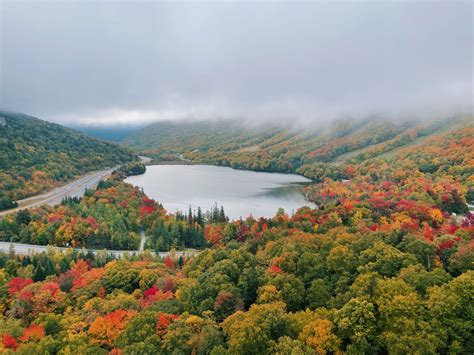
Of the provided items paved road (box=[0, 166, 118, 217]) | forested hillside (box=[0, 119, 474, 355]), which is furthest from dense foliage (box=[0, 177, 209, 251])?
paved road (box=[0, 166, 118, 217])

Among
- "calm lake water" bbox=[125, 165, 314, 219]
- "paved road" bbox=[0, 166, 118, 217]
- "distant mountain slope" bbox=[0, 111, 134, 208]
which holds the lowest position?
"calm lake water" bbox=[125, 165, 314, 219]

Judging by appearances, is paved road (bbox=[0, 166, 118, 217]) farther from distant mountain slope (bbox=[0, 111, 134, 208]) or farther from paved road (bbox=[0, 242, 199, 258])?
paved road (bbox=[0, 242, 199, 258])

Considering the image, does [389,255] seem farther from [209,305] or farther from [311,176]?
[311,176]

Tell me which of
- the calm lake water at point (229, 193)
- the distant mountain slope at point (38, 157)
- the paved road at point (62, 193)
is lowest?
the calm lake water at point (229, 193)

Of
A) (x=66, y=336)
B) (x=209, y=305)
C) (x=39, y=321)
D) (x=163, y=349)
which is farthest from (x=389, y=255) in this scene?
(x=39, y=321)

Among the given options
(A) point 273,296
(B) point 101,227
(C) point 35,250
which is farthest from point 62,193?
(A) point 273,296

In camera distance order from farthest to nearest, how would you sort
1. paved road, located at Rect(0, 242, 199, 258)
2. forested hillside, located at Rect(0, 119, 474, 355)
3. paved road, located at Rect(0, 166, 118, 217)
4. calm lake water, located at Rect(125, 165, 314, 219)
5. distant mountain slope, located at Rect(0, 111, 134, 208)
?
1. distant mountain slope, located at Rect(0, 111, 134, 208)
2. calm lake water, located at Rect(125, 165, 314, 219)
3. paved road, located at Rect(0, 166, 118, 217)
4. paved road, located at Rect(0, 242, 199, 258)
5. forested hillside, located at Rect(0, 119, 474, 355)

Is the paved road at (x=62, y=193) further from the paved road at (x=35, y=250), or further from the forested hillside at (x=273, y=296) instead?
the forested hillside at (x=273, y=296)

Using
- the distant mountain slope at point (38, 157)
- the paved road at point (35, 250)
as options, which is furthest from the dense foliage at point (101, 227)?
the distant mountain slope at point (38, 157)
